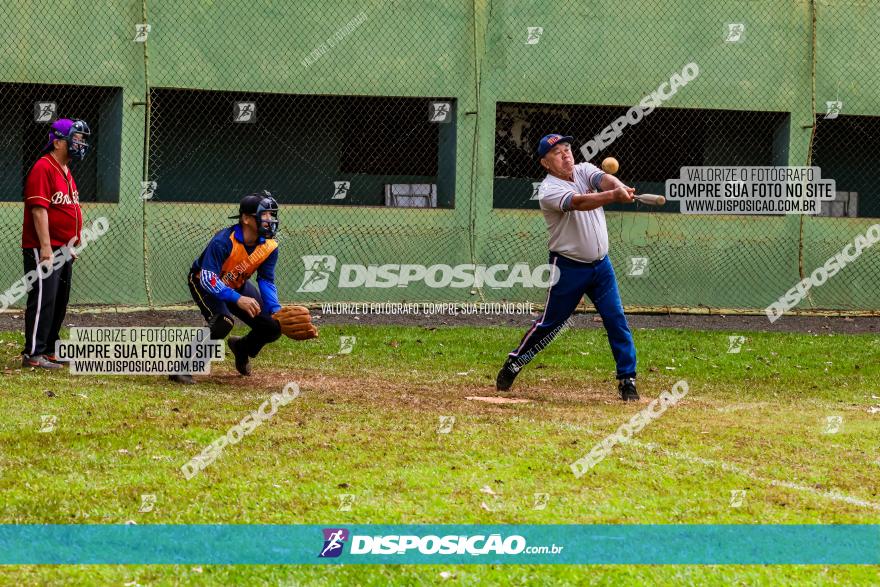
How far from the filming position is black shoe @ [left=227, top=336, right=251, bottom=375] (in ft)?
34.9

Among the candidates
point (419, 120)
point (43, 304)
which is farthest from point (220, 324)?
point (419, 120)

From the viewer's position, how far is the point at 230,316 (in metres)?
10.1

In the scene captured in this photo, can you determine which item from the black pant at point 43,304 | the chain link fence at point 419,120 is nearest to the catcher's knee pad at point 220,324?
the black pant at point 43,304

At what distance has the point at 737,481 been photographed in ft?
21.7

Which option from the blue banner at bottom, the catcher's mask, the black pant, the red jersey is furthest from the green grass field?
the catcher's mask

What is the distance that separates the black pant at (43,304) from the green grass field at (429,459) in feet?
1.28

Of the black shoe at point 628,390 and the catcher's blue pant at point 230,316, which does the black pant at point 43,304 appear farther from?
the black shoe at point 628,390

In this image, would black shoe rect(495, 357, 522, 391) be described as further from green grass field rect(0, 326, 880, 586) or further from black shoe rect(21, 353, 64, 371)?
black shoe rect(21, 353, 64, 371)

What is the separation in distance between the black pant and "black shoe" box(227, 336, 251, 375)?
1.62 meters

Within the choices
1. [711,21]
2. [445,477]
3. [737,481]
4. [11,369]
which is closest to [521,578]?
[445,477]

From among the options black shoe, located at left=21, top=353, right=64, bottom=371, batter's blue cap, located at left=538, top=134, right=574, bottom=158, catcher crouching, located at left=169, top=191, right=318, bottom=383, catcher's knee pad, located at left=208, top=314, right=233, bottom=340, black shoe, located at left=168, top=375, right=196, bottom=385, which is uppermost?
batter's blue cap, located at left=538, top=134, right=574, bottom=158

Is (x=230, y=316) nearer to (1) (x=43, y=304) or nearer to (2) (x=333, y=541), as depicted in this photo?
(1) (x=43, y=304)

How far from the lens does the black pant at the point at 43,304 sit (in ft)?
34.9

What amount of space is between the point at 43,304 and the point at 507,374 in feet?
13.7
